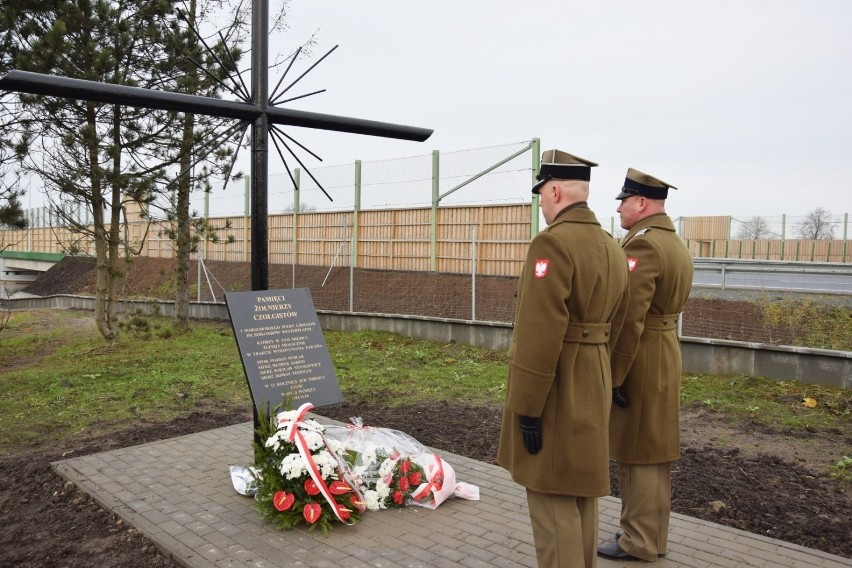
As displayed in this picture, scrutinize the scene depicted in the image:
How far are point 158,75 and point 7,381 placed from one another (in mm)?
5108

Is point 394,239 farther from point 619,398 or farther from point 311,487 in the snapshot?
point 619,398

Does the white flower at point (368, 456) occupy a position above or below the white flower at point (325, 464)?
below

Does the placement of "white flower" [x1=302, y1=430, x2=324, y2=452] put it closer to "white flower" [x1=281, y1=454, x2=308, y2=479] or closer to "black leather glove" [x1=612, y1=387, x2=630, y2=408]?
"white flower" [x1=281, y1=454, x2=308, y2=479]

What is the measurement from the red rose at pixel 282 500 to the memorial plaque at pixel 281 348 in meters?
0.62

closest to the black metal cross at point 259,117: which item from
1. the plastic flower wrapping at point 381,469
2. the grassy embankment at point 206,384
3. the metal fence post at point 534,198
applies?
the plastic flower wrapping at point 381,469

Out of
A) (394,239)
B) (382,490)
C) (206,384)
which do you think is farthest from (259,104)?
(394,239)

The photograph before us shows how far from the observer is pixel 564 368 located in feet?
10.2

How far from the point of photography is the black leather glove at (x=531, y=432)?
A: 3088 mm

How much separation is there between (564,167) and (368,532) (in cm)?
249

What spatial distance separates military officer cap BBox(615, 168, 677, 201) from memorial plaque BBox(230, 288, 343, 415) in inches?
93.3

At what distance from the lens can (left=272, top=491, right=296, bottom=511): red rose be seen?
13.6 ft

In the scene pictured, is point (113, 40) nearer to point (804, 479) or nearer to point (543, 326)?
point (543, 326)

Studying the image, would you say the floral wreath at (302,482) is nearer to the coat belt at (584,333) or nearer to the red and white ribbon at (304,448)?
the red and white ribbon at (304,448)

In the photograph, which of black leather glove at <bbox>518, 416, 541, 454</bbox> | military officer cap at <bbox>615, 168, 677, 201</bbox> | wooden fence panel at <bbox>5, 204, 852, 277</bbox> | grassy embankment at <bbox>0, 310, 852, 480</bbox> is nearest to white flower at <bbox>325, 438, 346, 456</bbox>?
black leather glove at <bbox>518, 416, 541, 454</bbox>
